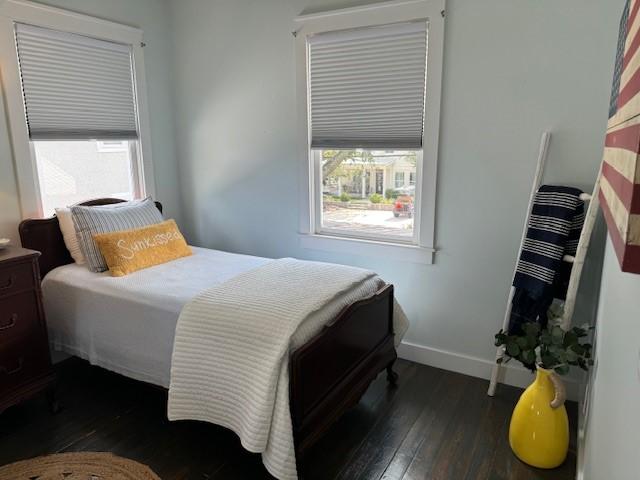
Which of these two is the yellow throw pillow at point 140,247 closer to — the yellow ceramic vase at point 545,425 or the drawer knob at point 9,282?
the drawer knob at point 9,282

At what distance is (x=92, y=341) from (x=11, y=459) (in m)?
0.65

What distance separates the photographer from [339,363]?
222 cm

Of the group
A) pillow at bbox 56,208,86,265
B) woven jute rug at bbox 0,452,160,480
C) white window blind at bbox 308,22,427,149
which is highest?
white window blind at bbox 308,22,427,149

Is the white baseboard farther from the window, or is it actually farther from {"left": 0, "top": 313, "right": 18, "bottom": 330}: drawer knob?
the window

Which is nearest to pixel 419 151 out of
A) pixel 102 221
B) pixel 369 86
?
pixel 369 86

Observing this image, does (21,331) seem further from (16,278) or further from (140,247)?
(140,247)

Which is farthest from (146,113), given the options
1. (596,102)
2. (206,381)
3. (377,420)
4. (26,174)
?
(596,102)

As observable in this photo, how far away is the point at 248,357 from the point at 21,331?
1.34m

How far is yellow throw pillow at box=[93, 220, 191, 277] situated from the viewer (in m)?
2.73

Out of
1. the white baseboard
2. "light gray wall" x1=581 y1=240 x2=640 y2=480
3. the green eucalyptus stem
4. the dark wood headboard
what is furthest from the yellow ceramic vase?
the dark wood headboard

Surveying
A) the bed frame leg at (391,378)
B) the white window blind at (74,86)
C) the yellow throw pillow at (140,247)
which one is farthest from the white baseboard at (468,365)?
the white window blind at (74,86)

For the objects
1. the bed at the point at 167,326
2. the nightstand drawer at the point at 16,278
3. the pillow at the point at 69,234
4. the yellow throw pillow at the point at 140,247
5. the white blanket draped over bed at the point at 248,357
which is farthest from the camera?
the pillow at the point at 69,234

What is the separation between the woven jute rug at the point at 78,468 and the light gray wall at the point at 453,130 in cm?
179

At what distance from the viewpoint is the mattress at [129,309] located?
231 cm
